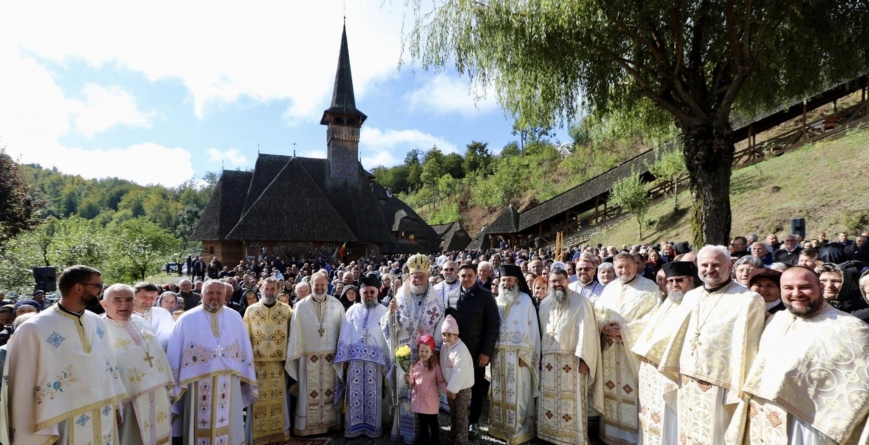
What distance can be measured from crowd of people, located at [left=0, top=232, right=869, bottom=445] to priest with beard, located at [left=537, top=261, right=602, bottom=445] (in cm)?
2

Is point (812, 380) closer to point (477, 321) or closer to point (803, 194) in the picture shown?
point (477, 321)

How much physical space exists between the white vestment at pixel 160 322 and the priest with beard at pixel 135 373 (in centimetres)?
84

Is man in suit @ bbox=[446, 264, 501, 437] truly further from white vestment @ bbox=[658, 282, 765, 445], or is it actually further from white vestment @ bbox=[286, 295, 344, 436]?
white vestment @ bbox=[658, 282, 765, 445]

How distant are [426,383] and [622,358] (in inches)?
92.6

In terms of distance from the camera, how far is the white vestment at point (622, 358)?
198 inches

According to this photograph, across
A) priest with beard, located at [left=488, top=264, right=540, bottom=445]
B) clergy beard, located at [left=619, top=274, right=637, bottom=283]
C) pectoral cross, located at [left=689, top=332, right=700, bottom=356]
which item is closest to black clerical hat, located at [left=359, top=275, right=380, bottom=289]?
priest with beard, located at [left=488, top=264, right=540, bottom=445]

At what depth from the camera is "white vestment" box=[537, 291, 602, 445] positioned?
16.2 feet

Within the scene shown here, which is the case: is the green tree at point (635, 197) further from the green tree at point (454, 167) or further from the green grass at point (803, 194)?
the green tree at point (454, 167)

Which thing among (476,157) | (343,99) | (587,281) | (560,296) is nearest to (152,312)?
(560,296)

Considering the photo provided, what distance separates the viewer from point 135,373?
400 centimetres

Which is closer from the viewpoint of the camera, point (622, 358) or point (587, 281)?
point (622, 358)

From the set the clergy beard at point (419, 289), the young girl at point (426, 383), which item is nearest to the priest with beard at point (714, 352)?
the young girl at point (426, 383)

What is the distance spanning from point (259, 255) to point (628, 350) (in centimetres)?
2582

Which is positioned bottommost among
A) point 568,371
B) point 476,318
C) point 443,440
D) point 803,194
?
point 443,440
